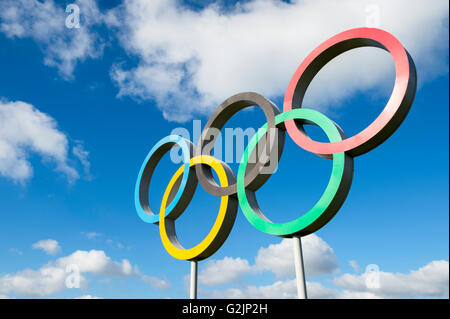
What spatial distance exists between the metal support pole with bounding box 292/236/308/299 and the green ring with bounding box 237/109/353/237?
22cm

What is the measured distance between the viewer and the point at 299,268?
8961 mm

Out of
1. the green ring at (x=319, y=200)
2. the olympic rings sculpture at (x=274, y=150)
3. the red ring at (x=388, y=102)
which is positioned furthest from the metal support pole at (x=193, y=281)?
the red ring at (x=388, y=102)

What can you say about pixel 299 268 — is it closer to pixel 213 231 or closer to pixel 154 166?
pixel 213 231

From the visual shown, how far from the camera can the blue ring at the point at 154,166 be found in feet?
40.9

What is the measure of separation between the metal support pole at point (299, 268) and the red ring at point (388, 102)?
7.34ft

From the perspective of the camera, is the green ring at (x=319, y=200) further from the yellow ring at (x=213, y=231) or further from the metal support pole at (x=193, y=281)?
the metal support pole at (x=193, y=281)

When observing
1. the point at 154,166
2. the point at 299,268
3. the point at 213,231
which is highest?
the point at 154,166

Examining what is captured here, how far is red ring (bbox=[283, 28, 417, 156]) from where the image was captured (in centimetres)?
849

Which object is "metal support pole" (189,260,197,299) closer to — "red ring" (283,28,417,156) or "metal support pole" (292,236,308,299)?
"metal support pole" (292,236,308,299)

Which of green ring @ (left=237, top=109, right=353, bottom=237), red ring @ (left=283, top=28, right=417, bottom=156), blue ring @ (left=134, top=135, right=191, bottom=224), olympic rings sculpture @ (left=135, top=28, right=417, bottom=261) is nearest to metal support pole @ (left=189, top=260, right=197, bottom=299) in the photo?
olympic rings sculpture @ (left=135, top=28, right=417, bottom=261)

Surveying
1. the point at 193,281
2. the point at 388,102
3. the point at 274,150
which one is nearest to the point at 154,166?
the point at 193,281

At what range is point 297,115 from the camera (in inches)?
392

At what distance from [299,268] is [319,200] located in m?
1.68
